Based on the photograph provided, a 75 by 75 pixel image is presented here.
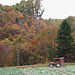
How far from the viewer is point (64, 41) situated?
85.4 feet

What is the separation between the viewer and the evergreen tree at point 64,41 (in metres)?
25.6

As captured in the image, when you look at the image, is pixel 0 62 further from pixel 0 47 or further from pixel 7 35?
pixel 7 35

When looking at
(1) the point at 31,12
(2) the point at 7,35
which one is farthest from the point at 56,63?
(1) the point at 31,12

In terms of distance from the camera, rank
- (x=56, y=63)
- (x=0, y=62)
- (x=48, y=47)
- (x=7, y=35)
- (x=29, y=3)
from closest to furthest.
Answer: (x=56, y=63), (x=0, y=62), (x=48, y=47), (x=7, y=35), (x=29, y=3)

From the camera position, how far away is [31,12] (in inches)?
2571

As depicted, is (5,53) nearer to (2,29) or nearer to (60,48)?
(60,48)

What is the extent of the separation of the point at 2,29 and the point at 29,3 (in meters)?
28.6

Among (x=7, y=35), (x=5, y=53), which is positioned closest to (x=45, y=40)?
(x=5, y=53)

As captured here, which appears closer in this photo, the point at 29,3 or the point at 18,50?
the point at 18,50

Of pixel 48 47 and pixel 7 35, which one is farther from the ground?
pixel 7 35

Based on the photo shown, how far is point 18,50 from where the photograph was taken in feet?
82.7

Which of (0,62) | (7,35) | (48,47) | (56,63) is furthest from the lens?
(7,35)

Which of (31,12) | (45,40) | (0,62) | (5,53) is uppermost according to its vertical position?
(31,12)

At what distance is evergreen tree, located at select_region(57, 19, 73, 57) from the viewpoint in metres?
25.6
